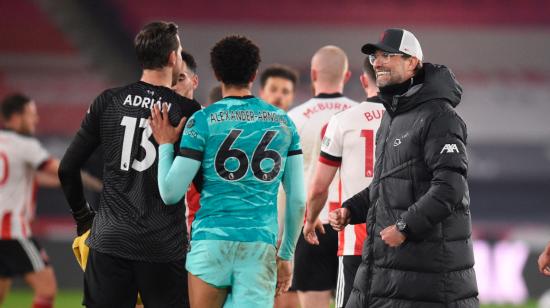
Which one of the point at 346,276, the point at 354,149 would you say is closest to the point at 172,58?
the point at 354,149

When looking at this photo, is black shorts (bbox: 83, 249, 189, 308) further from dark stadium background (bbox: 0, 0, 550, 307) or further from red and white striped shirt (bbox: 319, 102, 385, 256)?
dark stadium background (bbox: 0, 0, 550, 307)

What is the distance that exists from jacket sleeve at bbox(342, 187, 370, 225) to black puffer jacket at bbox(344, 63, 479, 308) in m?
0.26

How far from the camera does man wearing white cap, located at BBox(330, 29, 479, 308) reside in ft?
15.1

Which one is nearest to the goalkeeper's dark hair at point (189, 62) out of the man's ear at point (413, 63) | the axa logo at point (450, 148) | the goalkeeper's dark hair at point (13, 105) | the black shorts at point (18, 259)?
the man's ear at point (413, 63)

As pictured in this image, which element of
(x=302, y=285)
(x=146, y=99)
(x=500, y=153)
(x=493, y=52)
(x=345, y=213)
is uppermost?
(x=493, y=52)

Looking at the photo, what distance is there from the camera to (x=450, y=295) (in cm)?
464

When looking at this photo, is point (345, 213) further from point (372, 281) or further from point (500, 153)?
point (500, 153)

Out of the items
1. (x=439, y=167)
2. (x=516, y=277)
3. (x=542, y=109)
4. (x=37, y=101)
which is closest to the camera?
(x=439, y=167)

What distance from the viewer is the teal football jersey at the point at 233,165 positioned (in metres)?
4.87

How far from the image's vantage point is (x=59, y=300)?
1254 cm

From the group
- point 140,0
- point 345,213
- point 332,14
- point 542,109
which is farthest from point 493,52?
point 345,213

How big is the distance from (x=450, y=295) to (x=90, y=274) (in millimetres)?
1803

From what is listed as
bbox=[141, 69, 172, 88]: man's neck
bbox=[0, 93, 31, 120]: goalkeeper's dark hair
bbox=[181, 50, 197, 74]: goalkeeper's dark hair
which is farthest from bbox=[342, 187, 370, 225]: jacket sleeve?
bbox=[0, 93, 31, 120]: goalkeeper's dark hair

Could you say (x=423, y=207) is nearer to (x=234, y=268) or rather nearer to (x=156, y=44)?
(x=234, y=268)
